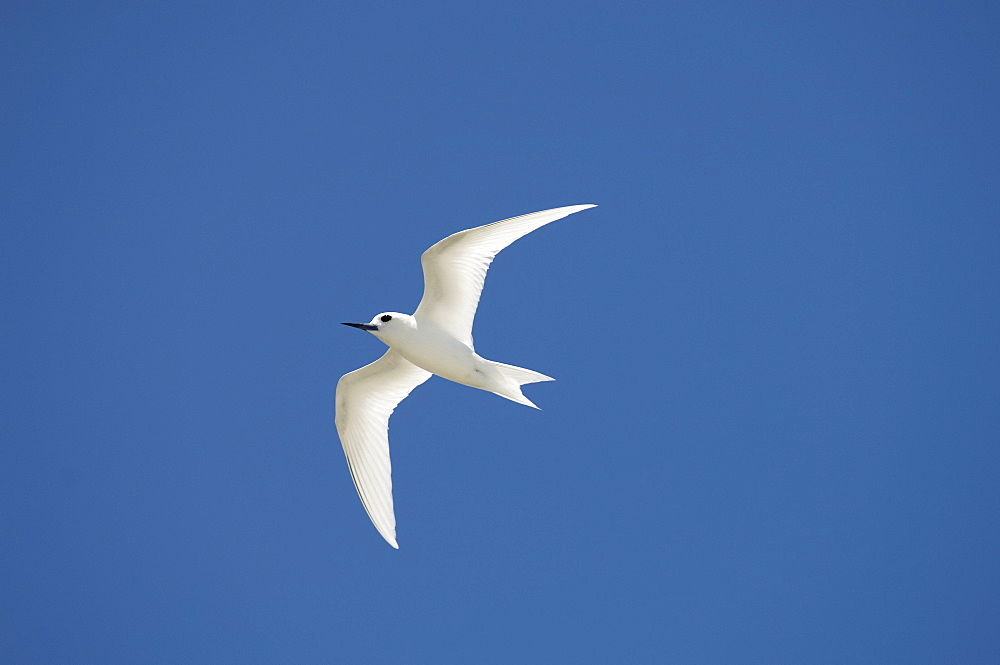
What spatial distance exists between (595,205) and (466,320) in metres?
2.05

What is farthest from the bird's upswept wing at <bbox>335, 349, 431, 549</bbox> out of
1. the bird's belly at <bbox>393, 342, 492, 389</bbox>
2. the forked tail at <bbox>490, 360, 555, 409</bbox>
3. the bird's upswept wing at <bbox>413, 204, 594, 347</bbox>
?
the forked tail at <bbox>490, 360, 555, 409</bbox>

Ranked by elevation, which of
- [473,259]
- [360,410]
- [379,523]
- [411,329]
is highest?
[473,259]

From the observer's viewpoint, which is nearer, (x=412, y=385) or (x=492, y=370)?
(x=492, y=370)

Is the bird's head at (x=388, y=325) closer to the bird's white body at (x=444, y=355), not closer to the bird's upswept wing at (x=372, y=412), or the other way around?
the bird's white body at (x=444, y=355)

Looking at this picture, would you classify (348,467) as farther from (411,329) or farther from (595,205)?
(595,205)

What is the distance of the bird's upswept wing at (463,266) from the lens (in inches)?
353

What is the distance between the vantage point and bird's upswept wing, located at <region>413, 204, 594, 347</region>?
897 cm

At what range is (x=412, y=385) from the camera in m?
10.5

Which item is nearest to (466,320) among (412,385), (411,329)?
(411,329)

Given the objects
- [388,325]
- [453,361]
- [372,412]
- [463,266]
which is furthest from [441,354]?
[372,412]

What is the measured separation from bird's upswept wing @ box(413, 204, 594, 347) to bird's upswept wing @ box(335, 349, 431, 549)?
0.94m

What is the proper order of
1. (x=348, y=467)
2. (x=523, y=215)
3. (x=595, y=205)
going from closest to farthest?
(x=595, y=205)
(x=523, y=215)
(x=348, y=467)

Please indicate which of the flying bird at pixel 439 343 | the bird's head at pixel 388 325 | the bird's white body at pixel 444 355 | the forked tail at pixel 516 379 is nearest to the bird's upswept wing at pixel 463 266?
the flying bird at pixel 439 343

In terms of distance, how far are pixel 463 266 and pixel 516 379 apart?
1.29m
